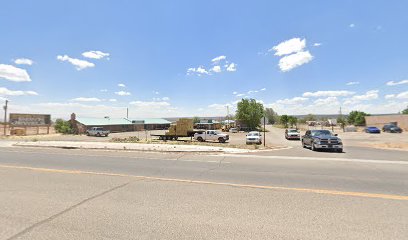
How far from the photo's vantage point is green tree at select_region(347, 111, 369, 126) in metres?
91.8

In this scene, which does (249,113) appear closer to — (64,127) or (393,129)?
(393,129)

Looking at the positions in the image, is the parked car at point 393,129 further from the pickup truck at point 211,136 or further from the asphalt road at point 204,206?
the asphalt road at point 204,206

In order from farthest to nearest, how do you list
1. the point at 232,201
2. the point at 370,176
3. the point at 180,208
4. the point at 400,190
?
the point at 370,176 < the point at 400,190 < the point at 232,201 < the point at 180,208

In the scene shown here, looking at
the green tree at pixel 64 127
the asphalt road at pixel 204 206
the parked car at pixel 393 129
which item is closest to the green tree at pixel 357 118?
the parked car at pixel 393 129

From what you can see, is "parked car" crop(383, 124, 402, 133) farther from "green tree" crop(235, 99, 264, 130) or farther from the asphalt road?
the asphalt road

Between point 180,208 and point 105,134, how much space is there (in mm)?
49944

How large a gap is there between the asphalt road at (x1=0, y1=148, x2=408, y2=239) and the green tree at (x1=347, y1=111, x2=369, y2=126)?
3772 inches

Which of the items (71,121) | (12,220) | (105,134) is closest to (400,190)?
(12,220)

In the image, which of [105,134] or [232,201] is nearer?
[232,201]

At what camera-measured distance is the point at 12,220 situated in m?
4.80

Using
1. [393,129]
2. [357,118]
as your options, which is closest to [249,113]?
[393,129]

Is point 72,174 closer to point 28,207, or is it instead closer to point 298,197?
point 28,207

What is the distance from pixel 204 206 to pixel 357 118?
106m

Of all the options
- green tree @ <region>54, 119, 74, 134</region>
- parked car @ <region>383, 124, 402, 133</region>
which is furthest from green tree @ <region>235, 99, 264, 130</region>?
green tree @ <region>54, 119, 74, 134</region>
